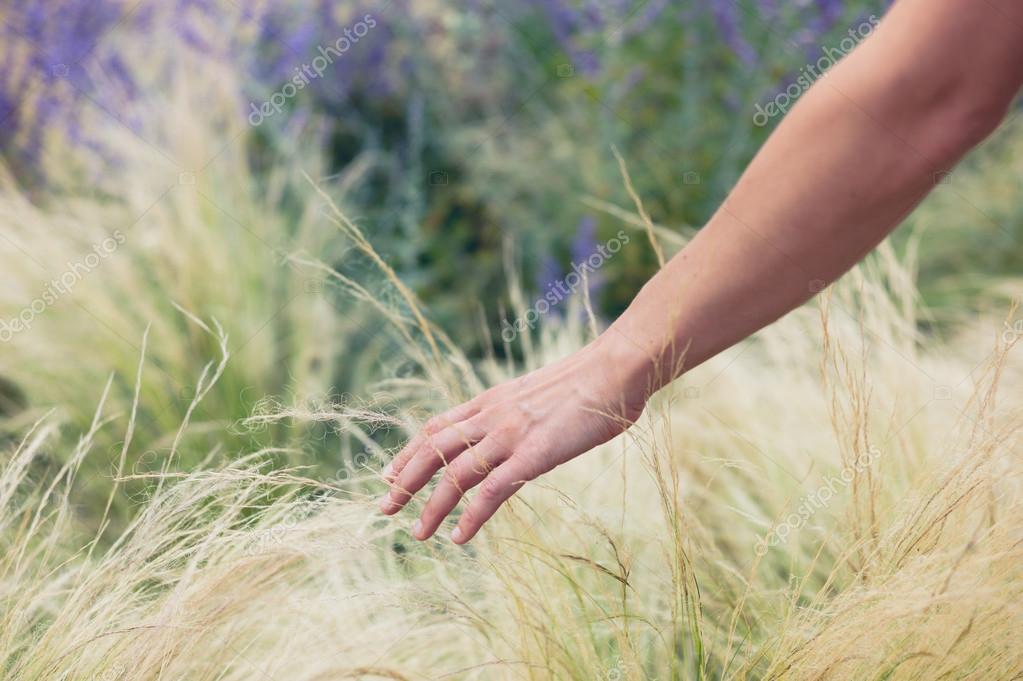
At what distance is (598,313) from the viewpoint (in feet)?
11.5

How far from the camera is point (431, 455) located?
3.76 ft

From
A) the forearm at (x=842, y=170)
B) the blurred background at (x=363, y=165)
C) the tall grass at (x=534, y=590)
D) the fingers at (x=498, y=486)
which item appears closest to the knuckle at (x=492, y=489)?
the fingers at (x=498, y=486)

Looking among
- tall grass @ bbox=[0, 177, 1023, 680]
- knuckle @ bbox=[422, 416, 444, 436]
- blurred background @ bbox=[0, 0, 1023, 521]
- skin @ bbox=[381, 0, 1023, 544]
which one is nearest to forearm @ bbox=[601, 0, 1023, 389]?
skin @ bbox=[381, 0, 1023, 544]

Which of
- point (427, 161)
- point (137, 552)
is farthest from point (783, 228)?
point (427, 161)

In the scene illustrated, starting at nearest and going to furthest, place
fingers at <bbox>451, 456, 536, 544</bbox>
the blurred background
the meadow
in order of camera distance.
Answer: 1. fingers at <bbox>451, 456, 536, 544</bbox>
2. the meadow
3. the blurred background

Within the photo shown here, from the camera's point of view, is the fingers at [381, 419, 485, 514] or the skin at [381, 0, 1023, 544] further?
the fingers at [381, 419, 485, 514]

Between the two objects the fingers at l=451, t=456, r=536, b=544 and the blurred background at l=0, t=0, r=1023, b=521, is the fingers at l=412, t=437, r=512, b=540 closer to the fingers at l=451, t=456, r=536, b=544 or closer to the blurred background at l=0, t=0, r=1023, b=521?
the fingers at l=451, t=456, r=536, b=544

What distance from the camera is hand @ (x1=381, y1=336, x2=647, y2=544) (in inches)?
43.4

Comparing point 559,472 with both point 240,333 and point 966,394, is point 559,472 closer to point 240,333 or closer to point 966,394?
point 966,394

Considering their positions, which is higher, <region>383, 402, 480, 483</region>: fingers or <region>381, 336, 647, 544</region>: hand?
A: <region>383, 402, 480, 483</region>: fingers

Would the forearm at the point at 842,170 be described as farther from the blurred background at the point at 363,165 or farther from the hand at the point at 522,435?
the blurred background at the point at 363,165

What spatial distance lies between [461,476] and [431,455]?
49mm

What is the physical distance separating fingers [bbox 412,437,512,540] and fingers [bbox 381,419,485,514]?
2 cm

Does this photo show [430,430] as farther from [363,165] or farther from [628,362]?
[363,165]
